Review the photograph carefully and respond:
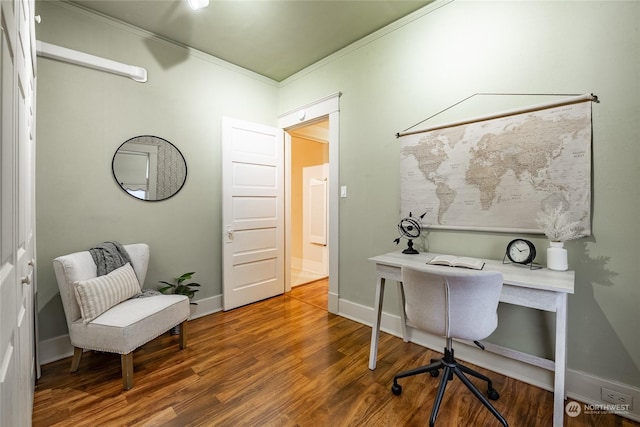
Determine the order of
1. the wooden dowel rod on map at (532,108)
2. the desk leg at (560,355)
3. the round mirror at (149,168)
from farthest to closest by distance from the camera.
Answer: the round mirror at (149,168)
the wooden dowel rod on map at (532,108)
the desk leg at (560,355)

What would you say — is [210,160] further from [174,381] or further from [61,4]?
[174,381]

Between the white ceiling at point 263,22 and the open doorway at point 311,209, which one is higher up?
A: the white ceiling at point 263,22

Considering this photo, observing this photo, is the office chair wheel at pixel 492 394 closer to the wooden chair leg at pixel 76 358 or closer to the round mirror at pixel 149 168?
the wooden chair leg at pixel 76 358

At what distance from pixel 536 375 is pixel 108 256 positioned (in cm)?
321

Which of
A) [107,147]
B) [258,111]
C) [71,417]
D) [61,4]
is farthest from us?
[258,111]

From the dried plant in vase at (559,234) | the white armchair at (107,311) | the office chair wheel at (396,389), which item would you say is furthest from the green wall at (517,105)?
the white armchair at (107,311)

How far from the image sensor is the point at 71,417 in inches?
63.4

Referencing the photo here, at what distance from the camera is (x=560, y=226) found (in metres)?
1.68

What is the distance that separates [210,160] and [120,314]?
1.75m

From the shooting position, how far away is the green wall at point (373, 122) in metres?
1.65

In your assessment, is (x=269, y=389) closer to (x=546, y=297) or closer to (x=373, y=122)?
(x=546, y=297)

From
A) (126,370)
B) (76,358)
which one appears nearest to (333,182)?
(126,370)

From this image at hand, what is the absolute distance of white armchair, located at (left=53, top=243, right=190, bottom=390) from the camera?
1.85 m

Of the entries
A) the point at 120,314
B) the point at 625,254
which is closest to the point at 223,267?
the point at 120,314
